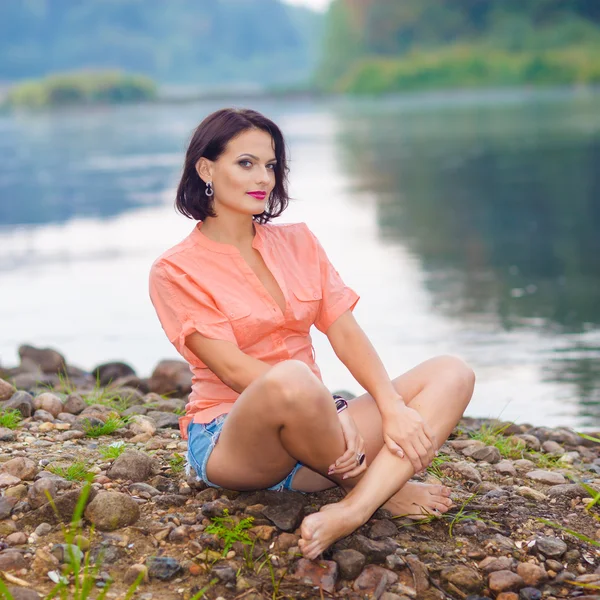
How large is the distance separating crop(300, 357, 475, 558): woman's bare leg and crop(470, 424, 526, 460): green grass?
→ 0.95m

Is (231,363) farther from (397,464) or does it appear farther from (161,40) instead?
(161,40)

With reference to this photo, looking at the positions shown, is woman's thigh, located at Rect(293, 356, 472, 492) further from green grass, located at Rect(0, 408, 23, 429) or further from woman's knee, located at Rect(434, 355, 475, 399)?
green grass, located at Rect(0, 408, 23, 429)

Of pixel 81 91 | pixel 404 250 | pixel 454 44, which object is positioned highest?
pixel 454 44

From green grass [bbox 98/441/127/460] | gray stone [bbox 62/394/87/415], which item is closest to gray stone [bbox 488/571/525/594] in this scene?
green grass [bbox 98/441/127/460]

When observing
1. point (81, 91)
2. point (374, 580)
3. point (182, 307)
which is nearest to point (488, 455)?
point (374, 580)

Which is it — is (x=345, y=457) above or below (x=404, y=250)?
above

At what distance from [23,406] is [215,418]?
4.23 ft

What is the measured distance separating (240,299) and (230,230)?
24 cm

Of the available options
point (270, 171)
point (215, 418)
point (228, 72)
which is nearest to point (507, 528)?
point (215, 418)

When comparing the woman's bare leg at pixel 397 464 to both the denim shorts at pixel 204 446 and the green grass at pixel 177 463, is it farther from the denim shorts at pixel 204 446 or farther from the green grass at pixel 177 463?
the green grass at pixel 177 463

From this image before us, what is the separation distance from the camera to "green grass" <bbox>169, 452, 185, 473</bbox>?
3.08 metres

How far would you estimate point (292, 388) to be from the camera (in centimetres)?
243

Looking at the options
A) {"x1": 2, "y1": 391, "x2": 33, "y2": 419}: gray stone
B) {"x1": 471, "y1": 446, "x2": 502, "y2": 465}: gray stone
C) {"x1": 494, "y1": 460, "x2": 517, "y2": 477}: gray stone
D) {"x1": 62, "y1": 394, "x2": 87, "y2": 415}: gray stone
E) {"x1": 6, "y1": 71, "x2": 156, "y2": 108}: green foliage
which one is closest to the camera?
{"x1": 494, "y1": 460, "x2": 517, "y2": 477}: gray stone

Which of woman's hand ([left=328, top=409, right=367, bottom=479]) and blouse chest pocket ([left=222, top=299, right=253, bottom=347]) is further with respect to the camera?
blouse chest pocket ([left=222, top=299, right=253, bottom=347])
